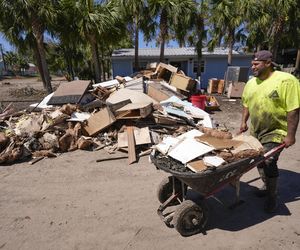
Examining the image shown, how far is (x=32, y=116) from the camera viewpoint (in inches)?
275

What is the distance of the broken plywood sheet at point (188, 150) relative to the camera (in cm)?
280

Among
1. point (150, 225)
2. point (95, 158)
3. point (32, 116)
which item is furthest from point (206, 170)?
point (32, 116)

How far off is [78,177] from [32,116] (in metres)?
3.07

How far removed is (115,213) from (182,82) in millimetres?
7740

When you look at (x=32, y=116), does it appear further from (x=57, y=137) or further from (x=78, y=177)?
(x=78, y=177)

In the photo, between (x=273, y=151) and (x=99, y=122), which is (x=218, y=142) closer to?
(x=273, y=151)

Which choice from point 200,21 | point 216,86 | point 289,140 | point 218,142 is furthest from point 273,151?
point 200,21

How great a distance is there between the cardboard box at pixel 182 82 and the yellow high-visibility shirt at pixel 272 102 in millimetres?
6949

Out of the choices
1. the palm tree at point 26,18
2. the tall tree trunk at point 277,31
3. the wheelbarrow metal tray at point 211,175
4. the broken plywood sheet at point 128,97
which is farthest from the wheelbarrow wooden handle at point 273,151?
the tall tree trunk at point 277,31

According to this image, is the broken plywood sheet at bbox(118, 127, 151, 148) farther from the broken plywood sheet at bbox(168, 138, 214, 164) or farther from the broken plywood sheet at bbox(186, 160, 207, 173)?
the broken plywood sheet at bbox(186, 160, 207, 173)

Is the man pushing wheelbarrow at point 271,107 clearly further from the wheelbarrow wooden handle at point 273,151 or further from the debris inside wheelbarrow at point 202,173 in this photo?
the debris inside wheelbarrow at point 202,173

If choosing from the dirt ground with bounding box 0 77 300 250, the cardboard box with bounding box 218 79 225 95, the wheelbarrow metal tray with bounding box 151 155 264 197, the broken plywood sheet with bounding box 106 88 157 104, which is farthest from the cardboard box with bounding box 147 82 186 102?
the cardboard box with bounding box 218 79 225 95

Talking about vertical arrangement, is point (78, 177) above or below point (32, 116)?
below

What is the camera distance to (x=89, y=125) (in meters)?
6.53
